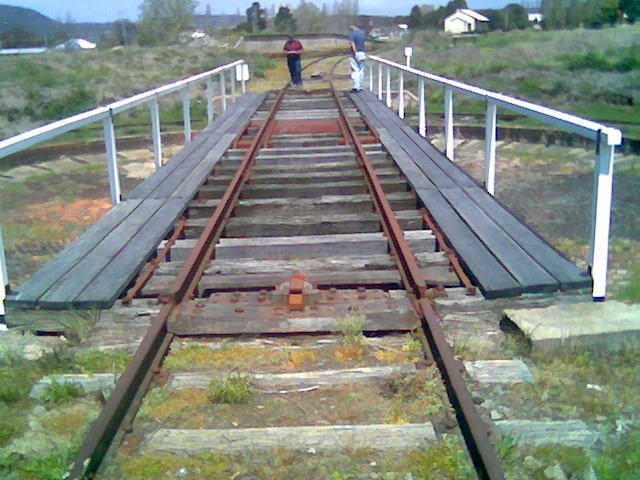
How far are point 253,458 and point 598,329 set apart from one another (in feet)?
6.85

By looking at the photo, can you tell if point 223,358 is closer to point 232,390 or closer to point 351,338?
point 232,390

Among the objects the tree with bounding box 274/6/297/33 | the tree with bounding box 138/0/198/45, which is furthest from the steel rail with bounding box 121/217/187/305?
the tree with bounding box 274/6/297/33

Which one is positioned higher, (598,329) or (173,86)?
(173,86)

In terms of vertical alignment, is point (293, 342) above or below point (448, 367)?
below

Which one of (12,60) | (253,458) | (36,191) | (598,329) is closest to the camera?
(253,458)

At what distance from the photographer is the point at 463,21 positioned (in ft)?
344

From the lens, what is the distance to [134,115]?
23500 mm

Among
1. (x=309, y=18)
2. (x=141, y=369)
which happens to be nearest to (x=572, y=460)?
(x=141, y=369)

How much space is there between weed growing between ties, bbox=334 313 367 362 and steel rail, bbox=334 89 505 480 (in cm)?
36

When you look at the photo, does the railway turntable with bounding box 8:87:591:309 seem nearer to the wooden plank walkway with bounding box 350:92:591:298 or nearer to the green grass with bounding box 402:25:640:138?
the wooden plank walkway with bounding box 350:92:591:298

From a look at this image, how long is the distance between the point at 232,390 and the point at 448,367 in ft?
3.43

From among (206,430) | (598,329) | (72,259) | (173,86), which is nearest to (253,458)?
(206,430)

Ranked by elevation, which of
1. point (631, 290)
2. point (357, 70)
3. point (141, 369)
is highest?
point (357, 70)

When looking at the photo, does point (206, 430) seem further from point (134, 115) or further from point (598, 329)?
point (134, 115)
